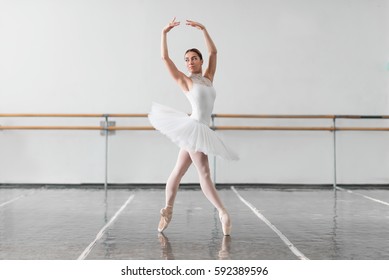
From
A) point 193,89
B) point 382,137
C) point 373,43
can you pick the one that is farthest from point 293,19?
point 193,89

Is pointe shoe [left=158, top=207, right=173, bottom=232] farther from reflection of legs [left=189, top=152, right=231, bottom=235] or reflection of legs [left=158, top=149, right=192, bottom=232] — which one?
reflection of legs [left=189, top=152, right=231, bottom=235]

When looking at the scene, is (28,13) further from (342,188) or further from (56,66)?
(342,188)

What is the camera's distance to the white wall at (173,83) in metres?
7.89

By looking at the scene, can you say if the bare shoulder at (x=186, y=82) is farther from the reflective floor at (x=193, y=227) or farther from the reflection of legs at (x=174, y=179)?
the reflective floor at (x=193, y=227)

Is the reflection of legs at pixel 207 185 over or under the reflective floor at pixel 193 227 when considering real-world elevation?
over

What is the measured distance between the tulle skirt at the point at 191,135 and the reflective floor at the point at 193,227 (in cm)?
54

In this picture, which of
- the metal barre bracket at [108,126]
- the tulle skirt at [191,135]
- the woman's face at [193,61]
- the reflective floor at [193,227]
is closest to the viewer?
the reflective floor at [193,227]

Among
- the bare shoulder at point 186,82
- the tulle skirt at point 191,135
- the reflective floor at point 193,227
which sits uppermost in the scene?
the bare shoulder at point 186,82

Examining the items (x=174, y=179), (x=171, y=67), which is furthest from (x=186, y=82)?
(x=174, y=179)

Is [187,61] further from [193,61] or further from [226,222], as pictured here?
[226,222]

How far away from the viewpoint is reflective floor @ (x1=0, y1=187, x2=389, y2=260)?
3266mm

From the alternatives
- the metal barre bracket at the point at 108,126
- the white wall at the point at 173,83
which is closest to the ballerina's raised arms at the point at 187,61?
the white wall at the point at 173,83

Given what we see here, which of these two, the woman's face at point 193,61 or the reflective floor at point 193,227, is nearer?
the reflective floor at point 193,227

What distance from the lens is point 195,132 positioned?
3.80 m
